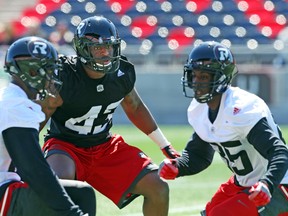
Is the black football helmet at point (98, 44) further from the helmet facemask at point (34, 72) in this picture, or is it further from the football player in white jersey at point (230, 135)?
the helmet facemask at point (34, 72)

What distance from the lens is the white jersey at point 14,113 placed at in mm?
3834

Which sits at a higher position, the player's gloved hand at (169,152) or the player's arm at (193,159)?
the player's arm at (193,159)

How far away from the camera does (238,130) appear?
456cm

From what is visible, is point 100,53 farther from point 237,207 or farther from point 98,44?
point 237,207

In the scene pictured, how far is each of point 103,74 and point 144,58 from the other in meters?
10.2

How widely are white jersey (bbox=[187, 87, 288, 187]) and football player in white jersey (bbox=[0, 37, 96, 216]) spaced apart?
93cm

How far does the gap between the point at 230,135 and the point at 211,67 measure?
43 cm

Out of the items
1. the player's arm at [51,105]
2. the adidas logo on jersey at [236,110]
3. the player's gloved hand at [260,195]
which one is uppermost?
→ the adidas logo on jersey at [236,110]

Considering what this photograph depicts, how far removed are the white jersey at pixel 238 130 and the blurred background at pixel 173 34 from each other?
375 inches

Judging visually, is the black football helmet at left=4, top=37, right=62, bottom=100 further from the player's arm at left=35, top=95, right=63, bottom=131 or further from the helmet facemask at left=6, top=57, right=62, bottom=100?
the player's arm at left=35, top=95, right=63, bottom=131

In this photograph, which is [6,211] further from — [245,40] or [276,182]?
[245,40]

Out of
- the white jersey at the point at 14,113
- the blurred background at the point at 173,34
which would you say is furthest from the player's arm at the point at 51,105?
the blurred background at the point at 173,34

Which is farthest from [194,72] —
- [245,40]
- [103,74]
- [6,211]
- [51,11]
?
[51,11]

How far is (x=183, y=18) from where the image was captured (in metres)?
18.6
